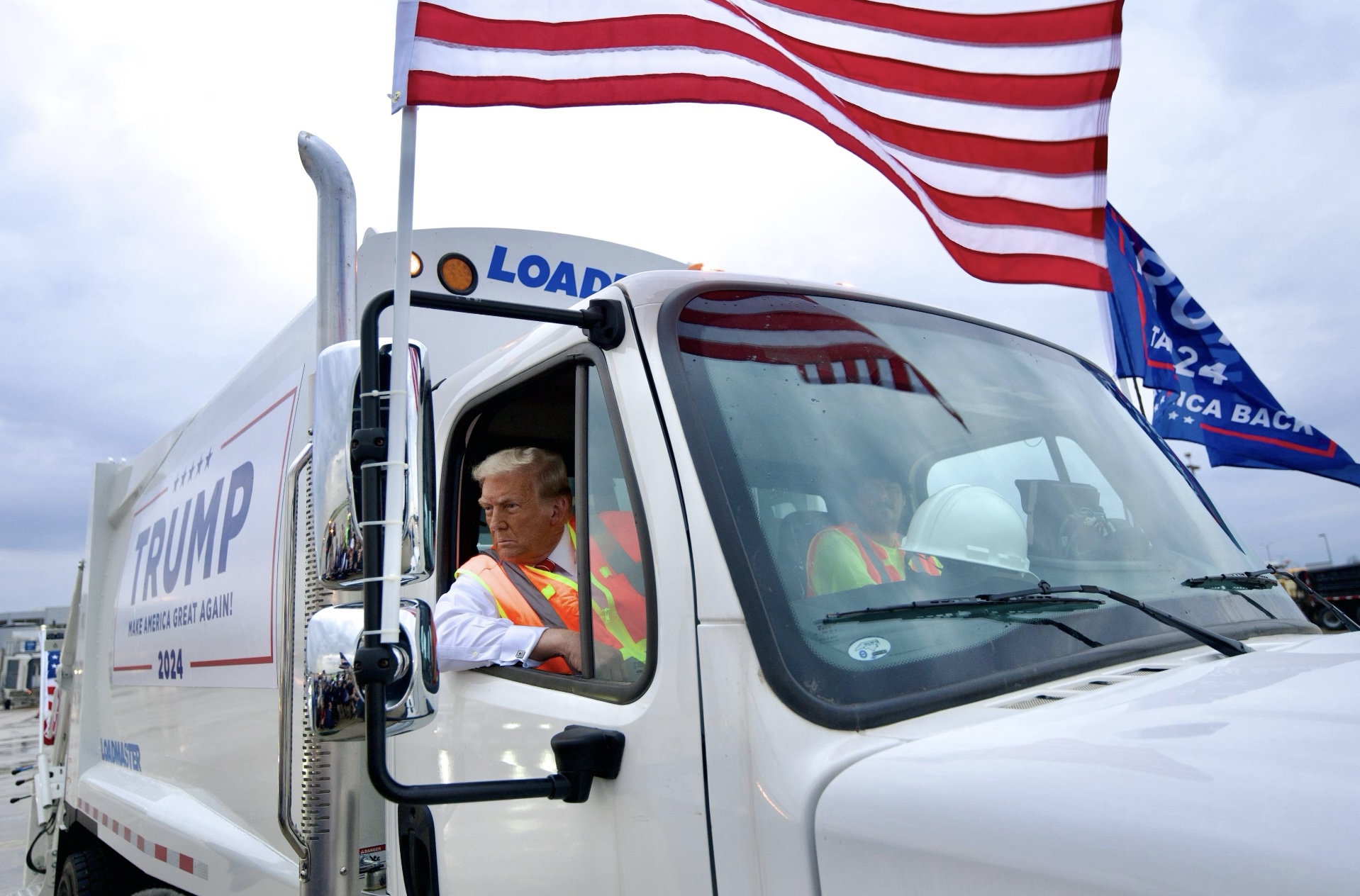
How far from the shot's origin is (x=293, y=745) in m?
2.63

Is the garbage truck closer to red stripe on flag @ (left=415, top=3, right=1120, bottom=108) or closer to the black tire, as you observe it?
red stripe on flag @ (left=415, top=3, right=1120, bottom=108)

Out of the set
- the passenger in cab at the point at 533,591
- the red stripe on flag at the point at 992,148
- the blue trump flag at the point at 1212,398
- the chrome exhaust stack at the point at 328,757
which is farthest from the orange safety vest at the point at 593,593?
the blue trump flag at the point at 1212,398

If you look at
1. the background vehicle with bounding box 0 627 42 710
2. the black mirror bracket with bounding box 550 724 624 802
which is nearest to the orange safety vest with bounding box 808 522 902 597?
the black mirror bracket with bounding box 550 724 624 802

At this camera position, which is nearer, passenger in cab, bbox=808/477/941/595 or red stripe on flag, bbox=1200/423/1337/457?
passenger in cab, bbox=808/477/941/595

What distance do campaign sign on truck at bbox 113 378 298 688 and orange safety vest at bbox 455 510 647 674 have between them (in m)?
0.95

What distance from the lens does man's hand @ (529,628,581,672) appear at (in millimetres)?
1951

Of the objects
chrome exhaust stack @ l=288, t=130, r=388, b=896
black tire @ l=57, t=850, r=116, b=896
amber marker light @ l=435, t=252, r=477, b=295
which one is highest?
amber marker light @ l=435, t=252, r=477, b=295

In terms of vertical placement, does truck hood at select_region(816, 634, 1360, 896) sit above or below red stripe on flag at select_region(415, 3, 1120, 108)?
below

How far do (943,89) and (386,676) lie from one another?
6.52 ft

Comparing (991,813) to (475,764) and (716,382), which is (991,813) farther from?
(475,764)

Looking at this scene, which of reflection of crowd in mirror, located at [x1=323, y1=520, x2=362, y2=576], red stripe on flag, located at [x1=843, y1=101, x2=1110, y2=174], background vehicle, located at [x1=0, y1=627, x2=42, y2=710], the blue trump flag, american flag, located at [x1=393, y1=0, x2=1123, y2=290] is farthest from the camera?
background vehicle, located at [x1=0, y1=627, x2=42, y2=710]

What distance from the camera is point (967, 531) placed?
179 centimetres

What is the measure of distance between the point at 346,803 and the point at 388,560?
3.68 ft

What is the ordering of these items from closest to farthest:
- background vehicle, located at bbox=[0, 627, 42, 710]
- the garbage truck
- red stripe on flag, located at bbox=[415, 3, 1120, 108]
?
the garbage truck
red stripe on flag, located at bbox=[415, 3, 1120, 108]
background vehicle, located at bbox=[0, 627, 42, 710]
